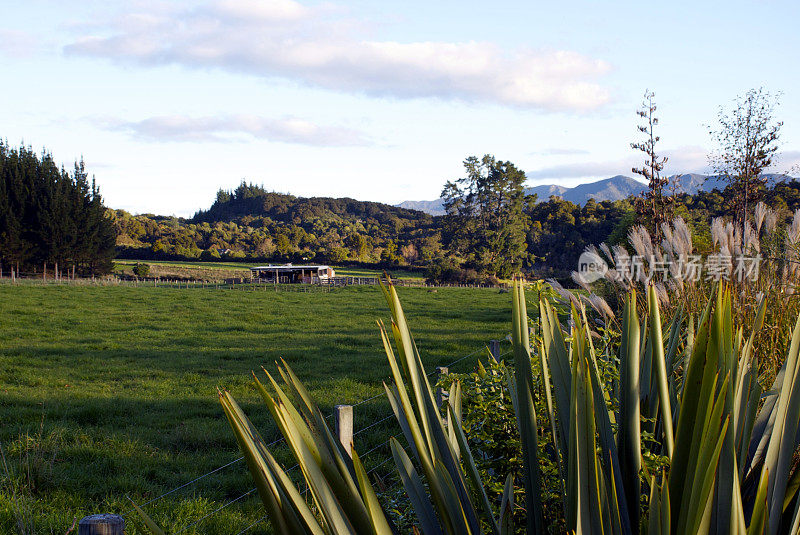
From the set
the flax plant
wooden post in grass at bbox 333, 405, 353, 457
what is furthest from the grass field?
the flax plant

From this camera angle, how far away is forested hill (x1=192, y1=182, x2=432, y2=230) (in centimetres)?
8419

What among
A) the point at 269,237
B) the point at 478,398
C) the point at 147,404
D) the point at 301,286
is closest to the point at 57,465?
the point at 147,404

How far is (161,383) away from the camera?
842 centimetres

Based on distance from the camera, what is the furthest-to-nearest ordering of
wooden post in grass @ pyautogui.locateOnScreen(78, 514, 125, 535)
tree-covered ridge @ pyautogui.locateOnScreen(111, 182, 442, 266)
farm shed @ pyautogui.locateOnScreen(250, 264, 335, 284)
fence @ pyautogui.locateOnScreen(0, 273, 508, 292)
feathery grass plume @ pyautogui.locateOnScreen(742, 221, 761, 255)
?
tree-covered ridge @ pyautogui.locateOnScreen(111, 182, 442, 266) → farm shed @ pyautogui.locateOnScreen(250, 264, 335, 284) → fence @ pyautogui.locateOnScreen(0, 273, 508, 292) → feathery grass plume @ pyautogui.locateOnScreen(742, 221, 761, 255) → wooden post in grass @ pyautogui.locateOnScreen(78, 514, 125, 535)

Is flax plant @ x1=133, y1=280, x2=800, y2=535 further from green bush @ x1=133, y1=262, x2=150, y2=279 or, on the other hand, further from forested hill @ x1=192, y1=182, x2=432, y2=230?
forested hill @ x1=192, y1=182, x2=432, y2=230

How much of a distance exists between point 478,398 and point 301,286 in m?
29.0

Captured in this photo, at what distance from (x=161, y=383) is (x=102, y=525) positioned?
7.27m

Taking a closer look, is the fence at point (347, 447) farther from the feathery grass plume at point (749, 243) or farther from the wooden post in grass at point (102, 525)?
the feathery grass plume at point (749, 243)

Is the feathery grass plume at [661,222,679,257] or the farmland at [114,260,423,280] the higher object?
the feathery grass plume at [661,222,679,257]

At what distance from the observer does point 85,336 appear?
42.0 feet

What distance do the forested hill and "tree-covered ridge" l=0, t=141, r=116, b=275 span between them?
42435 mm

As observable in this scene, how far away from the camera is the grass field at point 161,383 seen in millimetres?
4176

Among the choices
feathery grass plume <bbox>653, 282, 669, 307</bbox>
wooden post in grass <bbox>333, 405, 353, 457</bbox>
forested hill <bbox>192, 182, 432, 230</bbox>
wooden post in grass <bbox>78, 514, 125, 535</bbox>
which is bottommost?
wooden post in grass <bbox>333, 405, 353, 457</bbox>

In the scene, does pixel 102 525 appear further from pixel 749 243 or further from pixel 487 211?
pixel 487 211
